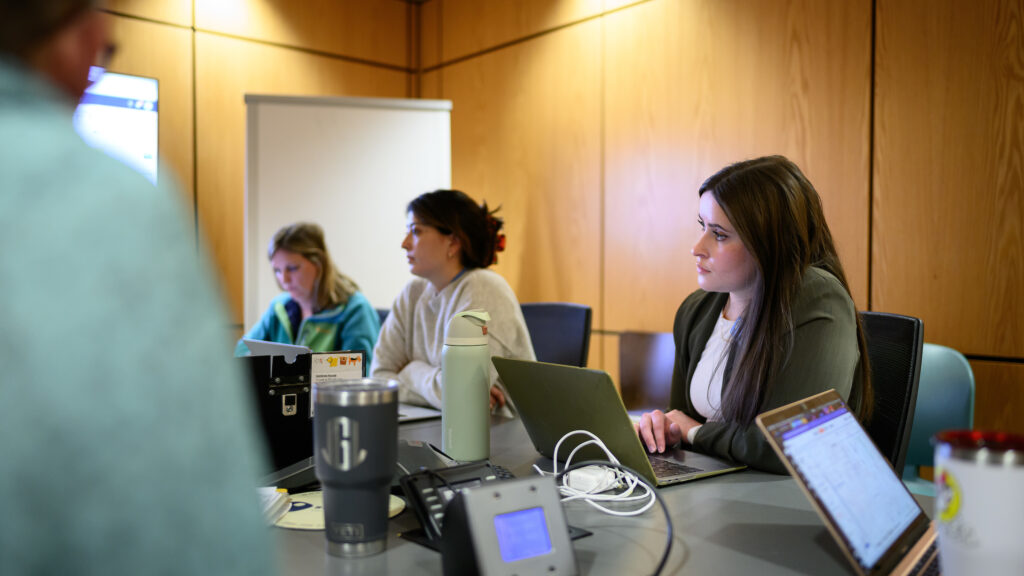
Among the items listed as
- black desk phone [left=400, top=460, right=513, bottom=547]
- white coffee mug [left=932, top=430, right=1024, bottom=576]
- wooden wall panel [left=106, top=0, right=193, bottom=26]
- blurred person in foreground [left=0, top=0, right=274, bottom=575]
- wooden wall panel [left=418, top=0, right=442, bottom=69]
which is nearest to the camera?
blurred person in foreground [left=0, top=0, right=274, bottom=575]

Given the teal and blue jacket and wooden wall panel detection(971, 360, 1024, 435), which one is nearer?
wooden wall panel detection(971, 360, 1024, 435)

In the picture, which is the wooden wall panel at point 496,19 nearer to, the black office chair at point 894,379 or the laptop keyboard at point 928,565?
the black office chair at point 894,379

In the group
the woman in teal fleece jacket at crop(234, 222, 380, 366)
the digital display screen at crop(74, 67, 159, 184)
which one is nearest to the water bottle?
the woman in teal fleece jacket at crop(234, 222, 380, 366)

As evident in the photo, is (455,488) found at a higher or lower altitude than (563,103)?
lower

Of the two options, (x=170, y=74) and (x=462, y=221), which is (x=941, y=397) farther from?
(x=170, y=74)

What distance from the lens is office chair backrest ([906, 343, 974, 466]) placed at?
208cm

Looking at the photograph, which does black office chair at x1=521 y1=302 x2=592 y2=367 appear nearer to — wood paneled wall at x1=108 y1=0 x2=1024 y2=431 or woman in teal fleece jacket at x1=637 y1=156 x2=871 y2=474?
woman in teal fleece jacket at x1=637 y1=156 x2=871 y2=474

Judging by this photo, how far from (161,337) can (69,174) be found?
9 centimetres

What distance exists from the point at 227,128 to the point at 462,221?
2089 millimetres

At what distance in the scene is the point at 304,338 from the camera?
3.26m

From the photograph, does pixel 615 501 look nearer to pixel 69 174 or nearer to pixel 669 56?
pixel 69 174

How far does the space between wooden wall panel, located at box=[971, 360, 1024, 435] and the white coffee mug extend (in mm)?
2148

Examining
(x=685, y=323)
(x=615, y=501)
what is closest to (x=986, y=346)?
(x=685, y=323)

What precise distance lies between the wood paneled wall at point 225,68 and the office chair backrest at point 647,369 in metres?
2.21
